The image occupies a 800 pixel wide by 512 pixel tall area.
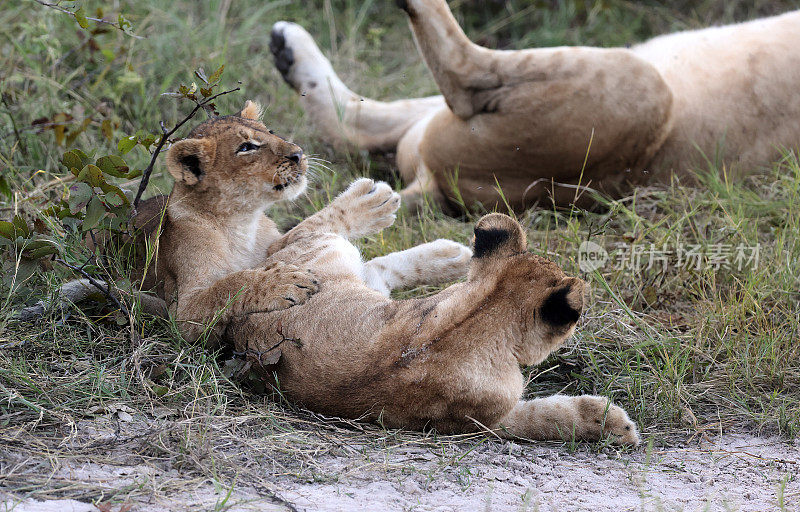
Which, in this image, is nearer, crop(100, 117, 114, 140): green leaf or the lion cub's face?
the lion cub's face

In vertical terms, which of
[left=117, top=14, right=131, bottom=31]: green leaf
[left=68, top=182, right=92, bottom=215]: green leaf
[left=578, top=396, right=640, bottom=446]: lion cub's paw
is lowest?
[left=578, top=396, right=640, bottom=446]: lion cub's paw

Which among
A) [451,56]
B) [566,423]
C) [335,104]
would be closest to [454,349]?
[566,423]

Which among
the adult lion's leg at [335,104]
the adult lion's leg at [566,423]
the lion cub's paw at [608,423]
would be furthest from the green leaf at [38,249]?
the adult lion's leg at [335,104]

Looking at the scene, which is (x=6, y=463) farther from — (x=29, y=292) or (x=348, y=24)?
(x=348, y=24)

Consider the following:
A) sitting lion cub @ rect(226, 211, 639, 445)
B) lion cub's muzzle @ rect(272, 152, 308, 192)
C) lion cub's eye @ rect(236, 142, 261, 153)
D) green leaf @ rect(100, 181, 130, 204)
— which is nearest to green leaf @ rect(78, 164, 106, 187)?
green leaf @ rect(100, 181, 130, 204)

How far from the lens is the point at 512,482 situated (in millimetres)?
2164

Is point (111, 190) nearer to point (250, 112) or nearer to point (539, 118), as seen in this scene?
point (250, 112)

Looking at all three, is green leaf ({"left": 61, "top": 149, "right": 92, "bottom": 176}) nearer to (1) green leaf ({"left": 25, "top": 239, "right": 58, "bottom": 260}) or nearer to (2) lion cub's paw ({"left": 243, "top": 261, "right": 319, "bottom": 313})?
(1) green leaf ({"left": 25, "top": 239, "right": 58, "bottom": 260})

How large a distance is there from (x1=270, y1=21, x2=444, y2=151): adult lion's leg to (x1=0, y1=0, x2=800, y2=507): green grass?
0.11m

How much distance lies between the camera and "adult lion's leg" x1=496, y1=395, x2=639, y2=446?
2475 millimetres

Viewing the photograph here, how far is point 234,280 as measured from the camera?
2652 millimetres

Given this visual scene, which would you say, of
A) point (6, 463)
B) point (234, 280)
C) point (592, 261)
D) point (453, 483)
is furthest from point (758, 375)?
point (6, 463)

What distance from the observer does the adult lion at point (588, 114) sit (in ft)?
12.3

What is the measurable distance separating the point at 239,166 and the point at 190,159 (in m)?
0.16
